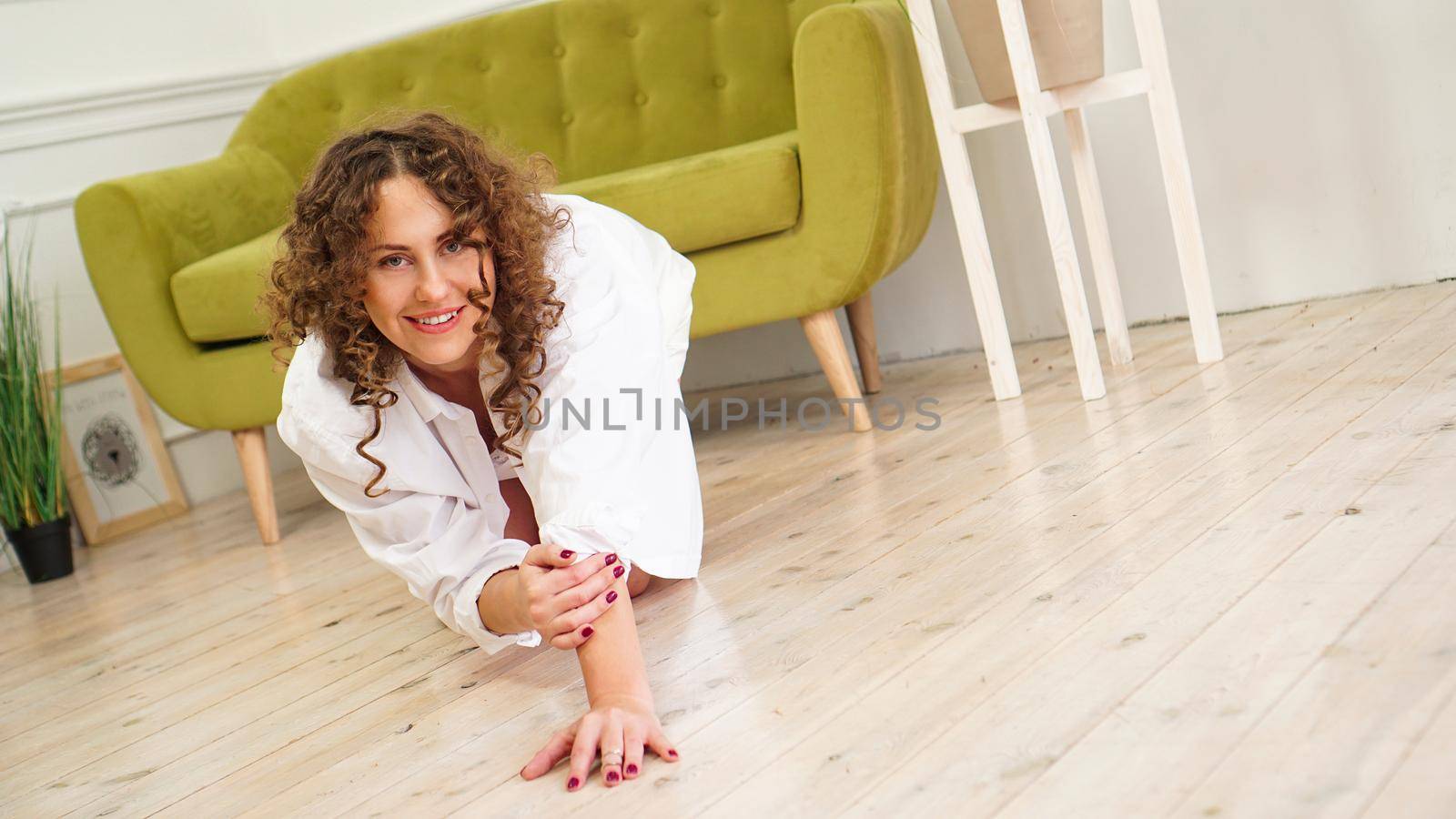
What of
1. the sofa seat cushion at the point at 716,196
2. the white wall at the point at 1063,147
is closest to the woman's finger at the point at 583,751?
the sofa seat cushion at the point at 716,196

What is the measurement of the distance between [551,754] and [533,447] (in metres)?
0.31

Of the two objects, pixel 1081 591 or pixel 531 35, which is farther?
pixel 531 35

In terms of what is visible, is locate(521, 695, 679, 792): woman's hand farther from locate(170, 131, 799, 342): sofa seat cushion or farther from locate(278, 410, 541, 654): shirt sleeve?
locate(170, 131, 799, 342): sofa seat cushion

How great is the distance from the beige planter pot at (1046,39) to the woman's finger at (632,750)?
1.30m

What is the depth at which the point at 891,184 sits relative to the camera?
1978 mm

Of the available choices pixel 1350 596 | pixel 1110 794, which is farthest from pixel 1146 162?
pixel 1110 794

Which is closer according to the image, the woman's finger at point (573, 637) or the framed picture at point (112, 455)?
the woman's finger at point (573, 637)

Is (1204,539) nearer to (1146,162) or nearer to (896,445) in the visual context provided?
(896,445)

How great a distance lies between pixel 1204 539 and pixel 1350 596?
0.21 metres

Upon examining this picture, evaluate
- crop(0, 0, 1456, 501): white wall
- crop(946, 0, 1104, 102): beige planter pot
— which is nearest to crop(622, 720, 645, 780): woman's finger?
crop(946, 0, 1104, 102): beige planter pot

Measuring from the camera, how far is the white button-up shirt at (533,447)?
1233 mm

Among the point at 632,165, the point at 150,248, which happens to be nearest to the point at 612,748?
the point at 150,248

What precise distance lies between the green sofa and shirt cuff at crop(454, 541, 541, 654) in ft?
2.65

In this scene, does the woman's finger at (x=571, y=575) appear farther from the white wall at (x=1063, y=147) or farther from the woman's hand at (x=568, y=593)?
the white wall at (x=1063, y=147)
